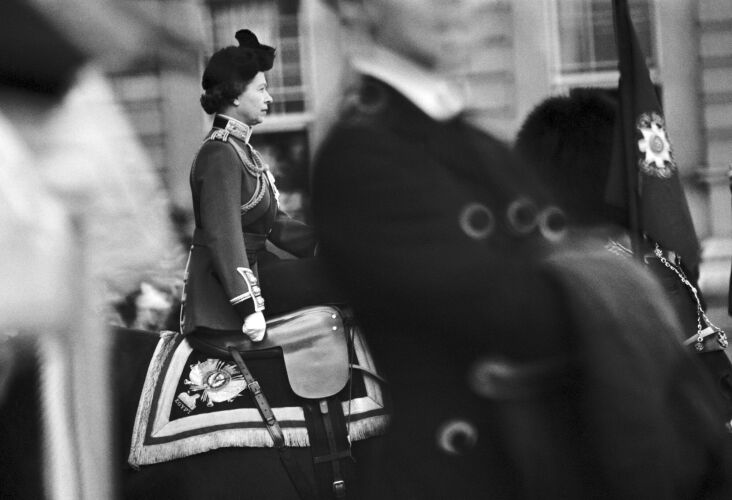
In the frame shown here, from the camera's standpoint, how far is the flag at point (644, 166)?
2744 millimetres

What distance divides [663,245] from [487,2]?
4.68ft

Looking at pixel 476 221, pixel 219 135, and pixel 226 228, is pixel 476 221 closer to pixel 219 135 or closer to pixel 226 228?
pixel 226 228

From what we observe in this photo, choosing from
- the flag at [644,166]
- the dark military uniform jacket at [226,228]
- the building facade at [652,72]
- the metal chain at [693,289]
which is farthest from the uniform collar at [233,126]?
the building facade at [652,72]

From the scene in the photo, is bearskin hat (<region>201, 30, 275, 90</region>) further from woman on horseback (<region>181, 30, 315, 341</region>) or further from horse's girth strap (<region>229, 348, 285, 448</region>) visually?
horse's girth strap (<region>229, 348, 285, 448</region>)

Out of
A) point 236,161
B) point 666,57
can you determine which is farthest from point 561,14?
point 236,161

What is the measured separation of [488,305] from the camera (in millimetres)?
1444

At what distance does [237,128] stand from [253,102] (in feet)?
0.40

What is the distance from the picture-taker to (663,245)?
2824mm

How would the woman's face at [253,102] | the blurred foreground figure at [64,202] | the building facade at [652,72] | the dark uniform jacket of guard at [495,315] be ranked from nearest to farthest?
1. the blurred foreground figure at [64,202]
2. the dark uniform jacket of guard at [495,315]
3. the woman's face at [253,102]
4. the building facade at [652,72]

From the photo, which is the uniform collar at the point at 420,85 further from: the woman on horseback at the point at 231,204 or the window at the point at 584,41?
the window at the point at 584,41

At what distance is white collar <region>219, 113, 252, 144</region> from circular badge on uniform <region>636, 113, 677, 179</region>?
1.22 m

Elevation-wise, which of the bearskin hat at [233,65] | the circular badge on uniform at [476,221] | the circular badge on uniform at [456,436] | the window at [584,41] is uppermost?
the window at [584,41]

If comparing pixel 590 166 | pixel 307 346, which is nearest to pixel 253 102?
pixel 307 346

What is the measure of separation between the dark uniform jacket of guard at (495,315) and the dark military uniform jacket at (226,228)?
158 cm
